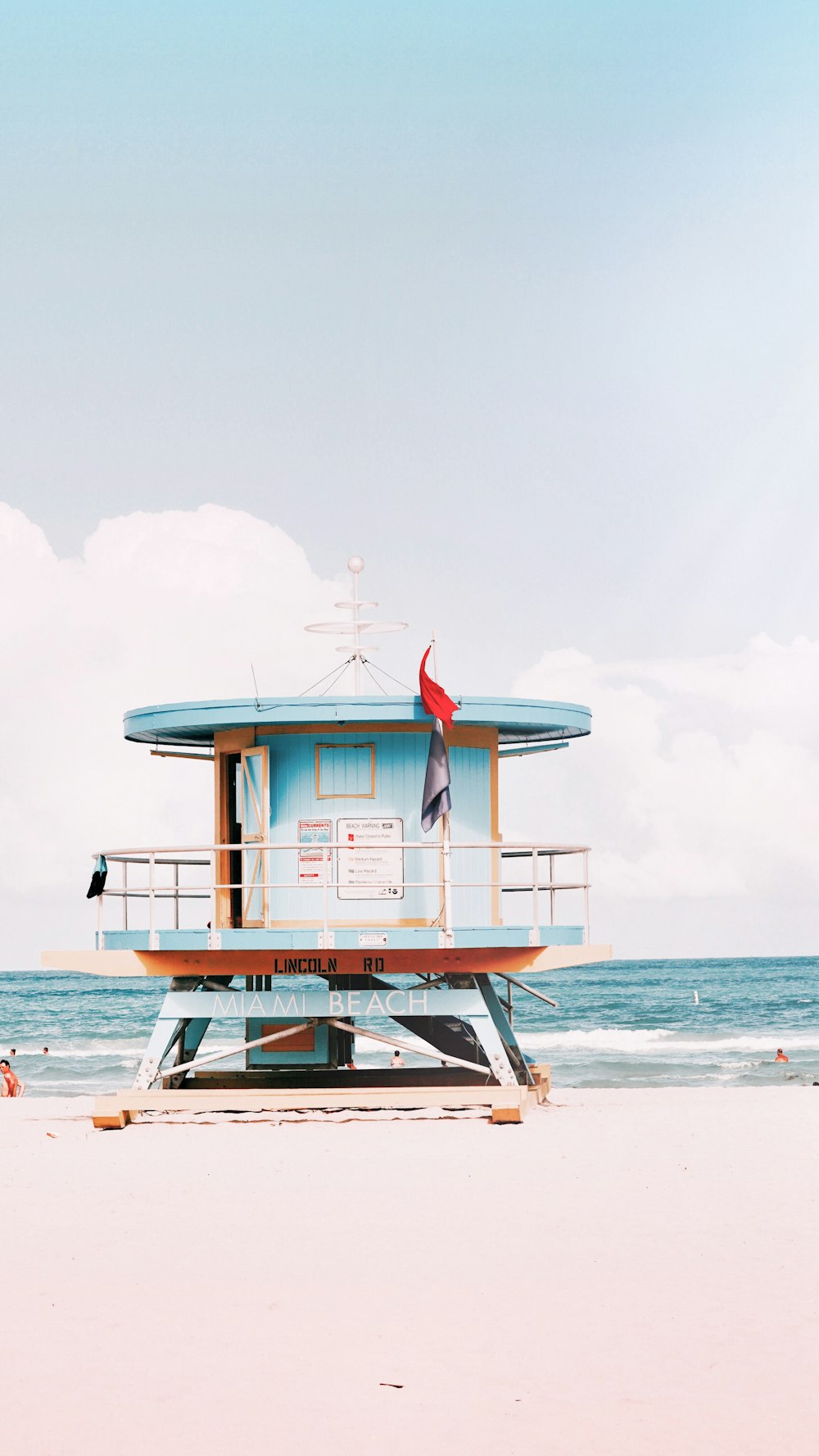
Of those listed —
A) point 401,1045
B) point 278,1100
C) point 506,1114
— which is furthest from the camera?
point 401,1045

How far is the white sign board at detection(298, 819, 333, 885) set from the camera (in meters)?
18.8

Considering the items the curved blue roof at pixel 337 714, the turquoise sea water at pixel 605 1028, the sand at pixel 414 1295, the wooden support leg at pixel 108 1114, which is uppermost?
the curved blue roof at pixel 337 714

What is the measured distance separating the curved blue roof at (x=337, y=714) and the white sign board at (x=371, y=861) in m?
1.22

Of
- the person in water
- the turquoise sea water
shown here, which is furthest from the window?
the turquoise sea water

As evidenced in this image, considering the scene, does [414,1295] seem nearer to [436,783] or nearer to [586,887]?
[436,783]

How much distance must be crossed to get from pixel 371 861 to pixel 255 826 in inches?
59.7

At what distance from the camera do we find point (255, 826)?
755 inches

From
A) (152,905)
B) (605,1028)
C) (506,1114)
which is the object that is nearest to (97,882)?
(152,905)

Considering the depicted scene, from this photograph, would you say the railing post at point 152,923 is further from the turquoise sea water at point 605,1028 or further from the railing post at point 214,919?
the turquoise sea water at point 605,1028

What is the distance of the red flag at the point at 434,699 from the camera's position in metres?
18.2

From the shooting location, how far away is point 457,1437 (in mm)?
7289

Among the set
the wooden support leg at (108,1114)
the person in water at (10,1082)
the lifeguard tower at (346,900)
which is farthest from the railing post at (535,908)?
the person in water at (10,1082)

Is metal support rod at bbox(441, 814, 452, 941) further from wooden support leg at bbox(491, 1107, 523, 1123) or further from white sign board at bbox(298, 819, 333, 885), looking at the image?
wooden support leg at bbox(491, 1107, 523, 1123)

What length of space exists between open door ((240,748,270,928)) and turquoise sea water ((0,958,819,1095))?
16600 millimetres
